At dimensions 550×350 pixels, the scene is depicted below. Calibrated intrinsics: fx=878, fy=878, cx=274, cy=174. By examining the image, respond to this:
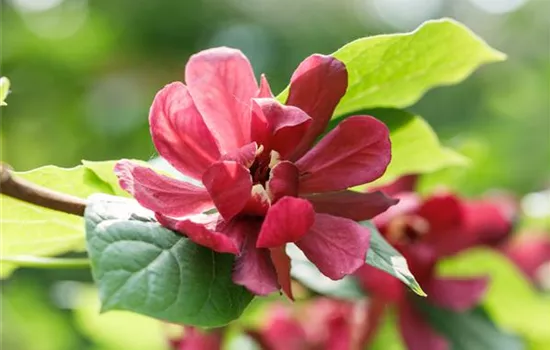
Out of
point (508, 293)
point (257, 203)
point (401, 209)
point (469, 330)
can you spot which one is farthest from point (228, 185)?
point (508, 293)

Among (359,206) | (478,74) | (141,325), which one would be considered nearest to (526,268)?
(141,325)

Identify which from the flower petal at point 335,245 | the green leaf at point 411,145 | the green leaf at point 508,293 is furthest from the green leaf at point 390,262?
the green leaf at point 508,293

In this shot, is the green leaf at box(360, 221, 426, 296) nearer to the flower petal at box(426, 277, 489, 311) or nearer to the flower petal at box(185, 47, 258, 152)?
the flower petal at box(185, 47, 258, 152)

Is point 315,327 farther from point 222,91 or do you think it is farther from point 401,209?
point 222,91

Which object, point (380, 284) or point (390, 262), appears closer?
point (390, 262)

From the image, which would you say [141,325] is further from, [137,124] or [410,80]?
[137,124]

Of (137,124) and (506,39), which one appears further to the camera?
(506,39)
